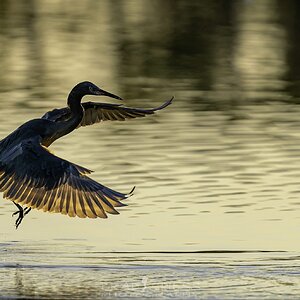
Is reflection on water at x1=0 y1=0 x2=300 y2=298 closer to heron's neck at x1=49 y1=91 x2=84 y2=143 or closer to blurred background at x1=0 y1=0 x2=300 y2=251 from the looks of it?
blurred background at x1=0 y1=0 x2=300 y2=251

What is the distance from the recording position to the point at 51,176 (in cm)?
1254

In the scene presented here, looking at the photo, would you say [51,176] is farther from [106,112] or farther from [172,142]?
[172,142]

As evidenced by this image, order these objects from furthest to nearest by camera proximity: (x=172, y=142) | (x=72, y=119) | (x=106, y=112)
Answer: (x=172, y=142) → (x=106, y=112) → (x=72, y=119)

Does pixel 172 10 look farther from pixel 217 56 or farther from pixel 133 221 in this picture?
pixel 133 221

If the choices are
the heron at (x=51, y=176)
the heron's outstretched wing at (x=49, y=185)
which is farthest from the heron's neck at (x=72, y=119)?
the heron's outstretched wing at (x=49, y=185)

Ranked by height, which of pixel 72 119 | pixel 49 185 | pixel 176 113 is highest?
pixel 72 119

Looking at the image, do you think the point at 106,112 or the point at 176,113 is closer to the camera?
the point at 106,112

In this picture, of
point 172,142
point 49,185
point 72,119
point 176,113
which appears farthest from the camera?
point 176,113

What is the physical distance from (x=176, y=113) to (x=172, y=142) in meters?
2.57

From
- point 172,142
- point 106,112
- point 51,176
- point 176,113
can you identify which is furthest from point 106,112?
point 176,113

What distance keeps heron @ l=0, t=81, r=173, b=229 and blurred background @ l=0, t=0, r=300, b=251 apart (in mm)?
1096

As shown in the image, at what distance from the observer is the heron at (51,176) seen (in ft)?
39.6

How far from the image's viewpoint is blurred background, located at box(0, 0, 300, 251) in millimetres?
14273

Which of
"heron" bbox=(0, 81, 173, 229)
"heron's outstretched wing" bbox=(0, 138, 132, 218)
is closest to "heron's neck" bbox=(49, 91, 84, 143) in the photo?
"heron" bbox=(0, 81, 173, 229)
